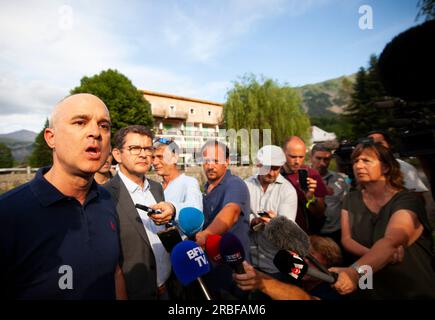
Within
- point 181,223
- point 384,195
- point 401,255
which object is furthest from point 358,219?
point 181,223

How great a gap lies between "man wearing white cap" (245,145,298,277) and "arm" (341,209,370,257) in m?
0.55

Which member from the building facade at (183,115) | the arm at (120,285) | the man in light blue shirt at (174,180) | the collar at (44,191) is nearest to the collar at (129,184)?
the man in light blue shirt at (174,180)

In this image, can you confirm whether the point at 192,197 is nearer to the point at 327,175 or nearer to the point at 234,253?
A: the point at 234,253

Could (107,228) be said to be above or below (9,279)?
above

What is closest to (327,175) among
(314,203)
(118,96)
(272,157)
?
(314,203)

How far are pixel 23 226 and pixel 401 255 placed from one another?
2478mm

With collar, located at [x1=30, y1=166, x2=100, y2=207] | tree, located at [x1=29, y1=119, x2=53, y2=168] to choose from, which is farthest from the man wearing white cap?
tree, located at [x1=29, y1=119, x2=53, y2=168]

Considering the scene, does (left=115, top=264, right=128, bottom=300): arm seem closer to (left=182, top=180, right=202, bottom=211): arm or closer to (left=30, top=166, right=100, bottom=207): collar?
(left=30, top=166, right=100, bottom=207): collar

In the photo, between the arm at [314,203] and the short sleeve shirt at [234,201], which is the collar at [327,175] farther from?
the short sleeve shirt at [234,201]

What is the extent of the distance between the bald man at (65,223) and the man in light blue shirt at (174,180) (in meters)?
1.08

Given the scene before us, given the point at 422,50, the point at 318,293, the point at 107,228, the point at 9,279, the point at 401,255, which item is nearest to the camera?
the point at 422,50

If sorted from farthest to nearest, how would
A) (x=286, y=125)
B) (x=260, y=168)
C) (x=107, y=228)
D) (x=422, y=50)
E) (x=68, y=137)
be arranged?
(x=286, y=125) < (x=260, y=168) < (x=107, y=228) < (x=68, y=137) < (x=422, y=50)

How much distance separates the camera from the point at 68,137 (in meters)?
1.48
